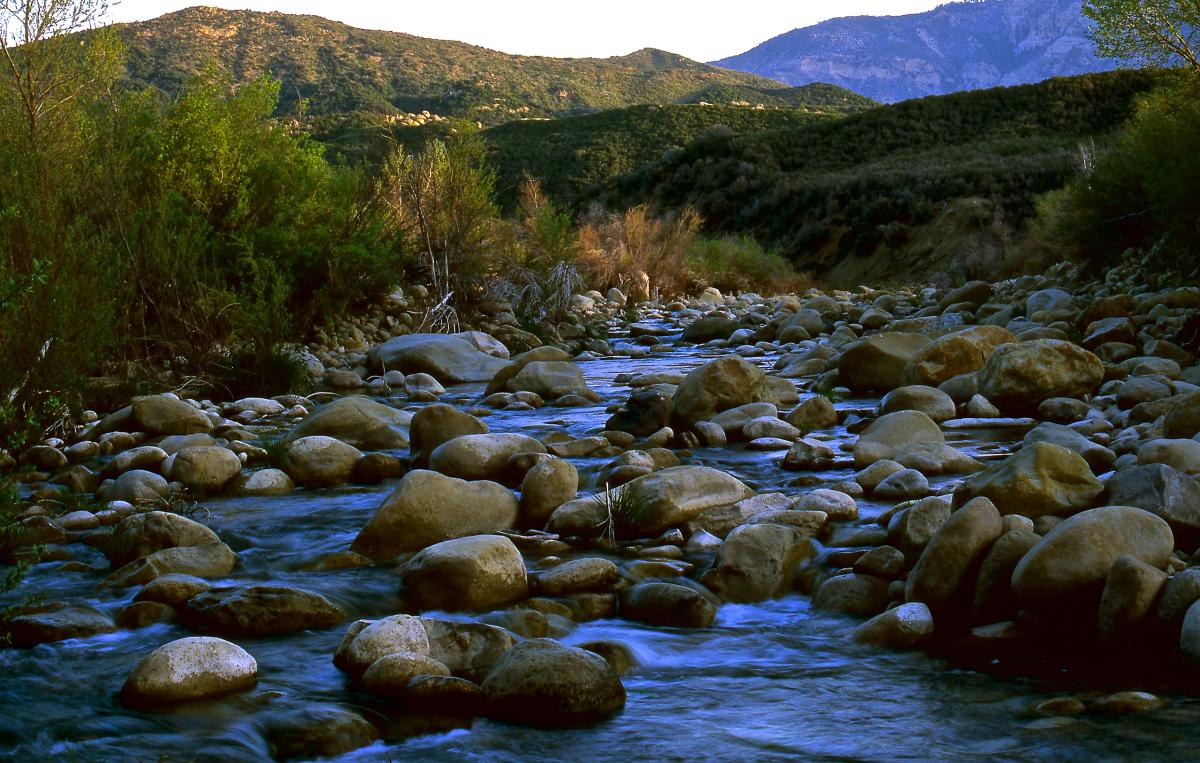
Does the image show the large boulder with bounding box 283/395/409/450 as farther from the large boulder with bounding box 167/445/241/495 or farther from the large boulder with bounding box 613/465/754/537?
the large boulder with bounding box 613/465/754/537

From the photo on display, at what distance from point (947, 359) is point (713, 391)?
216 cm

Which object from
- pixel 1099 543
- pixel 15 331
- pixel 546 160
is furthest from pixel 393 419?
pixel 546 160

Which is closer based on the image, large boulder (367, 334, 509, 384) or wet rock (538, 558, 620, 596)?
wet rock (538, 558, 620, 596)

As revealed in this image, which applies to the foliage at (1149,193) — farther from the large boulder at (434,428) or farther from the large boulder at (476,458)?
the large boulder at (476,458)

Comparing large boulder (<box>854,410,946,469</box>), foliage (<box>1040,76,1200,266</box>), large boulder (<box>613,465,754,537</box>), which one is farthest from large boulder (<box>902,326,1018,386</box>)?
large boulder (<box>613,465,754,537</box>)

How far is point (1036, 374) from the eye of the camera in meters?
7.47

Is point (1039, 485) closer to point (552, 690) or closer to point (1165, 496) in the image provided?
point (1165, 496)

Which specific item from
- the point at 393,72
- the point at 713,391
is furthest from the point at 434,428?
the point at 393,72

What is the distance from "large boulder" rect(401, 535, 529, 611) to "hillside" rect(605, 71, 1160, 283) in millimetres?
18810

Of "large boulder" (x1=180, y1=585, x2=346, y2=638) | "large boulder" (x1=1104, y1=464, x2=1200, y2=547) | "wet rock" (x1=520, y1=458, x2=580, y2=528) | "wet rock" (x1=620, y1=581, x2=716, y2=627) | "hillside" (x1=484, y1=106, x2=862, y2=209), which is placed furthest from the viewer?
"hillside" (x1=484, y1=106, x2=862, y2=209)

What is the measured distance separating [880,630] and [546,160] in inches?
1955

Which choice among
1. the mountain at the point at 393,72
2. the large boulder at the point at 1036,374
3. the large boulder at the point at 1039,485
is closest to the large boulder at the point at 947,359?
the large boulder at the point at 1036,374

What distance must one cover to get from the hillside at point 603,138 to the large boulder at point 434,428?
38413mm

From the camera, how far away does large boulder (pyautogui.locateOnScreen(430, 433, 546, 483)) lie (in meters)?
5.77
